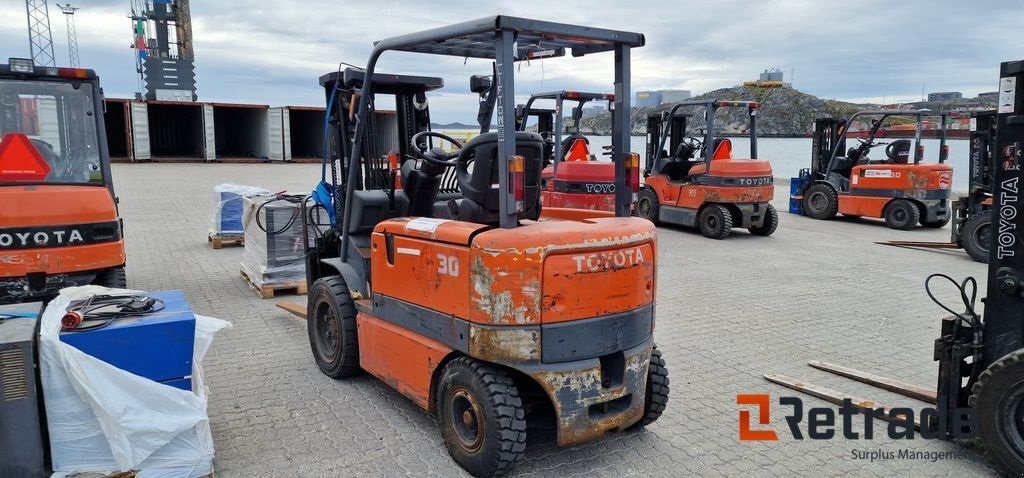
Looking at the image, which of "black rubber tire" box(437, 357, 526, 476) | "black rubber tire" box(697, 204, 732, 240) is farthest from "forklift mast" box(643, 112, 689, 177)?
"black rubber tire" box(437, 357, 526, 476)

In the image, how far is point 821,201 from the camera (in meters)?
15.5

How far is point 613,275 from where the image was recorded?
3.61 m

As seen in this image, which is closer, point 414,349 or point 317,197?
point 414,349

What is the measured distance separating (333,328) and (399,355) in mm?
1107

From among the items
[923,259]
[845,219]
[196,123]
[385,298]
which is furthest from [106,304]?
[196,123]

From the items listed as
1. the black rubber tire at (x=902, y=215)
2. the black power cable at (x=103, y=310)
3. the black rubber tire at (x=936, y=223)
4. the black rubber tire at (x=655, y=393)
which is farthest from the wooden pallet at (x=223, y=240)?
the black rubber tire at (x=936, y=223)

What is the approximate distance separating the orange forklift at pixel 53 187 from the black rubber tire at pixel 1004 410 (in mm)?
6306

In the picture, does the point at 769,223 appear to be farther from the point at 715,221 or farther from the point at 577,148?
the point at 577,148

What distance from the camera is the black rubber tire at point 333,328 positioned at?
16.0 ft

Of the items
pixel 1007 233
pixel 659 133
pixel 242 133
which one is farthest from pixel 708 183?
pixel 242 133

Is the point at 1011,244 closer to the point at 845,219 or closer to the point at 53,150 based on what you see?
the point at 53,150

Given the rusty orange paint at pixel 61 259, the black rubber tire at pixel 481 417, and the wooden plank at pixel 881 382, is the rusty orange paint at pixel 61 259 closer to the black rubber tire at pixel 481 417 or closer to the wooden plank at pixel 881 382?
the black rubber tire at pixel 481 417

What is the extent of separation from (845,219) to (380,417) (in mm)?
13975

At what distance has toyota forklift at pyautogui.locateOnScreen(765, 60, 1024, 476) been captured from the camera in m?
3.58
